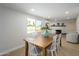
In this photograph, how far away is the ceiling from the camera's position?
1.79 m

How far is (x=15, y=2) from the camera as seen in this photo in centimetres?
181

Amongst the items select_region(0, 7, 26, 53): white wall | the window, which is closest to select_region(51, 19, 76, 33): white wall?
the window

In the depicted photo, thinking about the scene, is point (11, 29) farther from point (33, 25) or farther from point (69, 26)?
point (69, 26)

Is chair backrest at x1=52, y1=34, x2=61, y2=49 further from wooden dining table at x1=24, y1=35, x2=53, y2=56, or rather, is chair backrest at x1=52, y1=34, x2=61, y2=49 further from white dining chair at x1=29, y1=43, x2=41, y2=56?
white dining chair at x1=29, y1=43, x2=41, y2=56

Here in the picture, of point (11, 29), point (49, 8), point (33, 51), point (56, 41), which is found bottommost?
point (33, 51)

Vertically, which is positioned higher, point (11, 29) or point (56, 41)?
point (11, 29)

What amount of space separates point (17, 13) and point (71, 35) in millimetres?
1141

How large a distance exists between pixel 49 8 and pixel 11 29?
0.82m

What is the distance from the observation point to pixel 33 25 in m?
1.90

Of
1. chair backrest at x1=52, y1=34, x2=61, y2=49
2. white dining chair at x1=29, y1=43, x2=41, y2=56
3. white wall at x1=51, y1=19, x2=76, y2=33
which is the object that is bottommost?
white dining chair at x1=29, y1=43, x2=41, y2=56

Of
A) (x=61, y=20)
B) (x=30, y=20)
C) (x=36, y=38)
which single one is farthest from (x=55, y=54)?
(x=30, y=20)

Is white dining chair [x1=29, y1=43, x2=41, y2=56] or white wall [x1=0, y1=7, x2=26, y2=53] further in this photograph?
white dining chair [x1=29, y1=43, x2=41, y2=56]

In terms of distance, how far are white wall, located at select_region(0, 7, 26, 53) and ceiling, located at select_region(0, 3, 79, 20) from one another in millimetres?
119

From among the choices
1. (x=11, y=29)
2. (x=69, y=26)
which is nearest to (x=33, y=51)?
(x=11, y=29)
